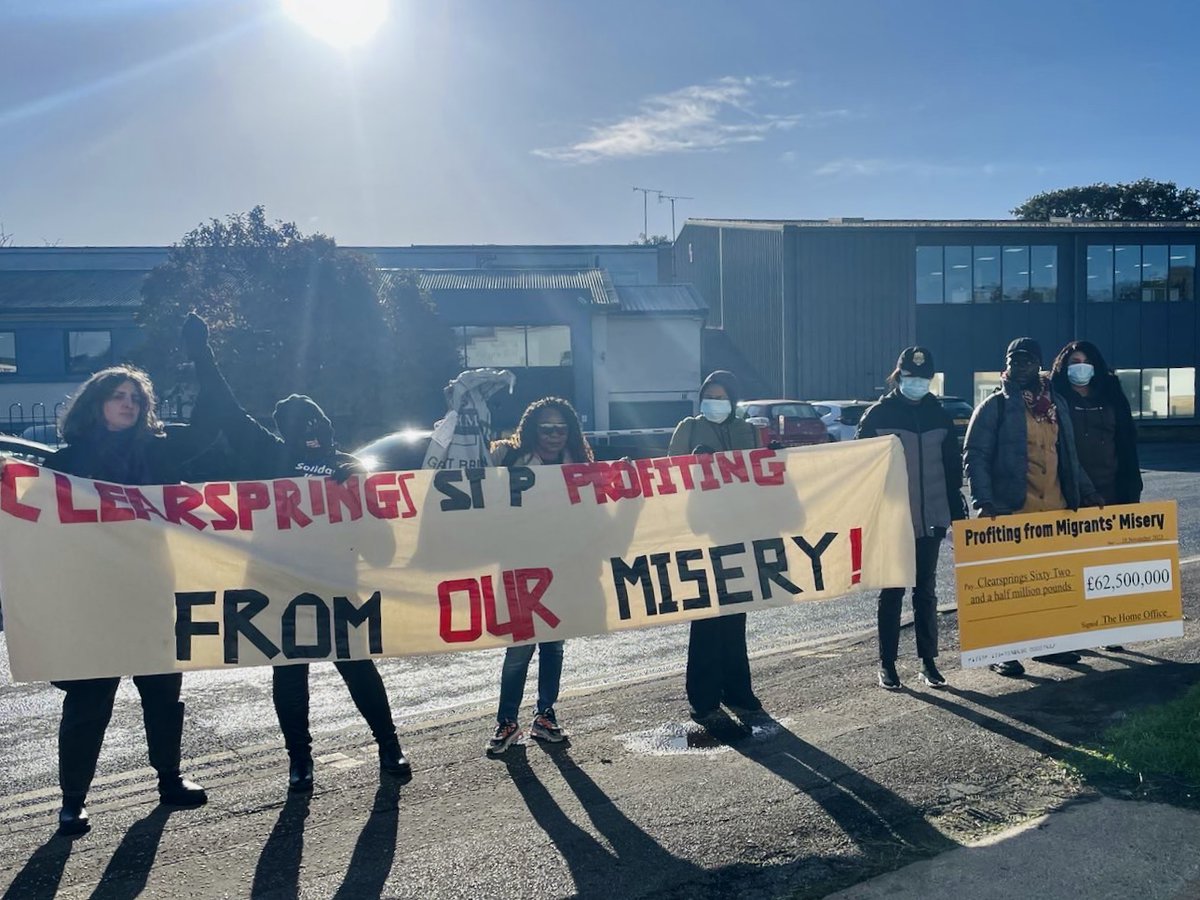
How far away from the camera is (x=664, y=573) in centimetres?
579

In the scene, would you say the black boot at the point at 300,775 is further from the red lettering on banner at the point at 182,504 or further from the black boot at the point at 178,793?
the red lettering on banner at the point at 182,504

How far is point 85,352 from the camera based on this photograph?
39125 millimetres

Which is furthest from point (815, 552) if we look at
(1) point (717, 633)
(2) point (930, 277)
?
(2) point (930, 277)

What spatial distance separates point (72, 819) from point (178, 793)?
45 centimetres

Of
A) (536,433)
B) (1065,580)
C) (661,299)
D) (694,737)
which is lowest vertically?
(694,737)

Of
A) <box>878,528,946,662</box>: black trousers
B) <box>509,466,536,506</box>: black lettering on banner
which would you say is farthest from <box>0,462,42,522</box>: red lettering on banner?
<box>878,528,946,662</box>: black trousers

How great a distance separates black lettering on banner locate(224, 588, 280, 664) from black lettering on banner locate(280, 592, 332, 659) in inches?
2.7

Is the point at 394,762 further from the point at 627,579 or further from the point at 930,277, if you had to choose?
the point at 930,277

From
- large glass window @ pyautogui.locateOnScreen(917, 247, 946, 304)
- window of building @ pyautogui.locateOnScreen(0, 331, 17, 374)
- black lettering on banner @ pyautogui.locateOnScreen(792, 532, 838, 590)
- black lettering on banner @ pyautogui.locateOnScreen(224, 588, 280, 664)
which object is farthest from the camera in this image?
large glass window @ pyautogui.locateOnScreen(917, 247, 946, 304)

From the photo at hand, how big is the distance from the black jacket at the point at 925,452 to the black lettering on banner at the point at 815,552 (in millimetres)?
720

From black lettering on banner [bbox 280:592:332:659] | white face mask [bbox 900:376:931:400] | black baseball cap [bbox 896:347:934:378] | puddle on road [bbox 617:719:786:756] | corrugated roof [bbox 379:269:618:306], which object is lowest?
puddle on road [bbox 617:719:786:756]

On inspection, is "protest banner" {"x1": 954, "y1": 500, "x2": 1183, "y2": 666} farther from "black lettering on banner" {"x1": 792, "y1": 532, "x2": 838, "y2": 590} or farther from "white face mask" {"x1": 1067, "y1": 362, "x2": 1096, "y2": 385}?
"white face mask" {"x1": 1067, "y1": 362, "x2": 1096, "y2": 385}

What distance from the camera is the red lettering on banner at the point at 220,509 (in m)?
5.17

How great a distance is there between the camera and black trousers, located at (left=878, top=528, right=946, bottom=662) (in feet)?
21.5
